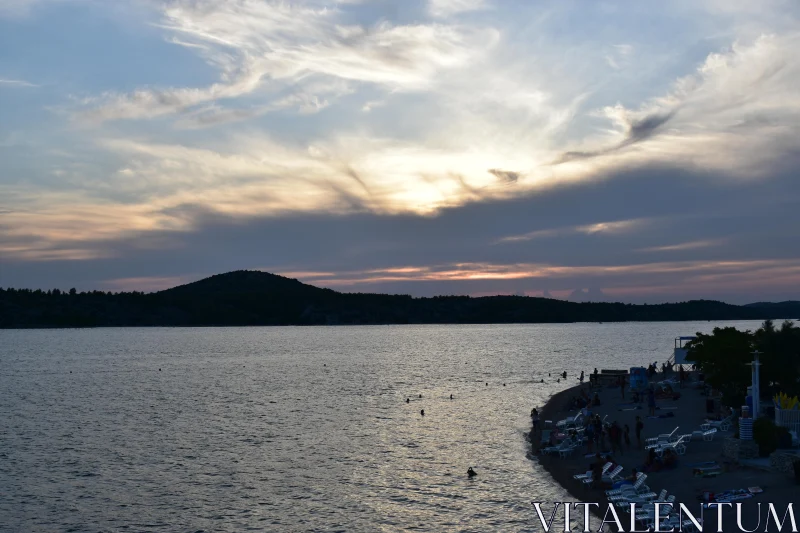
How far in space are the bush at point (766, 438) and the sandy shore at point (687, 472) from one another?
150cm

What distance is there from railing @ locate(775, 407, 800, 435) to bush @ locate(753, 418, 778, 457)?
2.35 metres

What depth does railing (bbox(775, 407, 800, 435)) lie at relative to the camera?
31302 millimetres

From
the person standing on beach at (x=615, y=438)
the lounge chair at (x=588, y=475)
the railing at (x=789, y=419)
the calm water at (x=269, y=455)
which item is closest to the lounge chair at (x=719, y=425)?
the person standing on beach at (x=615, y=438)

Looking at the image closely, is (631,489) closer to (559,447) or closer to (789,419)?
(789,419)

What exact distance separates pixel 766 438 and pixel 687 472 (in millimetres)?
3575

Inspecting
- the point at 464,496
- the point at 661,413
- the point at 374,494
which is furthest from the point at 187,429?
the point at 661,413

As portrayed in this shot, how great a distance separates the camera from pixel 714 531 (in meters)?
23.2

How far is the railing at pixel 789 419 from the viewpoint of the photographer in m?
31.3

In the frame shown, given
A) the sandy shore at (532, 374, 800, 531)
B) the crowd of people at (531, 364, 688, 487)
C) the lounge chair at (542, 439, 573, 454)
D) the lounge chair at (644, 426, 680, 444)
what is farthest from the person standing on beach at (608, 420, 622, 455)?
the lounge chair at (542, 439, 573, 454)

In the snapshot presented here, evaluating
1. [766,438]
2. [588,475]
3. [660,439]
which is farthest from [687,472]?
[660,439]

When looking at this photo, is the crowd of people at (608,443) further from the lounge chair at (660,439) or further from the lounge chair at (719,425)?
the lounge chair at (719,425)

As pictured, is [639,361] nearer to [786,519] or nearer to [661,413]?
[661,413]

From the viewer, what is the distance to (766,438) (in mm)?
29203

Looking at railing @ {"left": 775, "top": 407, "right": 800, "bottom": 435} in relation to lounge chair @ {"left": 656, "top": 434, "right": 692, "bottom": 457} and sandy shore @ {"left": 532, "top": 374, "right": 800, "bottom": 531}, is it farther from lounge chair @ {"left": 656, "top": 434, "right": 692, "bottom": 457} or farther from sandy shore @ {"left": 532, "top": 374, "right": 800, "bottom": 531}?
lounge chair @ {"left": 656, "top": 434, "right": 692, "bottom": 457}
